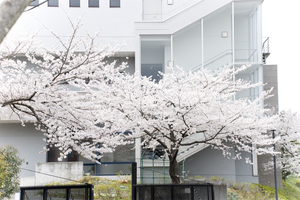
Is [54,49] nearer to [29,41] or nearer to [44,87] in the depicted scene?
[29,41]

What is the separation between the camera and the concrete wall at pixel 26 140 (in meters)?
19.3

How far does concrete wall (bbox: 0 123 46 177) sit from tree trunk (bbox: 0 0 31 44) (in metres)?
17.4

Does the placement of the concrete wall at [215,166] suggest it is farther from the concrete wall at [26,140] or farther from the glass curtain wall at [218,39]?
the concrete wall at [26,140]

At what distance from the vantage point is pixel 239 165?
60.5 ft

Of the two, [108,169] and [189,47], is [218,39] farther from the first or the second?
[108,169]

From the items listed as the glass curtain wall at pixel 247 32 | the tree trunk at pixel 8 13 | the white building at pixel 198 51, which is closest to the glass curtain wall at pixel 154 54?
the white building at pixel 198 51

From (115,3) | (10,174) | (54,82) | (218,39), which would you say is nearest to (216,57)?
(218,39)

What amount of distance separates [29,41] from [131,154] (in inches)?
469

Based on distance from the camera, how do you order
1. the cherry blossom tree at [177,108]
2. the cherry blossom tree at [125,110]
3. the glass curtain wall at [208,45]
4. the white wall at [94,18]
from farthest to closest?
the white wall at [94,18] < the glass curtain wall at [208,45] < the cherry blossom tree at [177,108] < the cherry blossom tree at [125,110]

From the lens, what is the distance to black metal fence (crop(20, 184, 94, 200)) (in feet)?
28.2

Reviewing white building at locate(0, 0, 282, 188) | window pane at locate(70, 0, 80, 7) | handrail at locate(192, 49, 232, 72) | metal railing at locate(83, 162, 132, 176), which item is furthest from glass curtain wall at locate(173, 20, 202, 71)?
window pane at locate(70, 0, 80, 7)

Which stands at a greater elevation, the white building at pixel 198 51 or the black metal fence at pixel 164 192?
the white building at pixel 198 51

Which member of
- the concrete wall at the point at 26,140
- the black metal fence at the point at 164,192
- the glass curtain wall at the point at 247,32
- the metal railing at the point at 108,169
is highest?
the glass curtain wall at the point at 247,32

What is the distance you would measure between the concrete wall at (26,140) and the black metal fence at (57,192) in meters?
11.1
